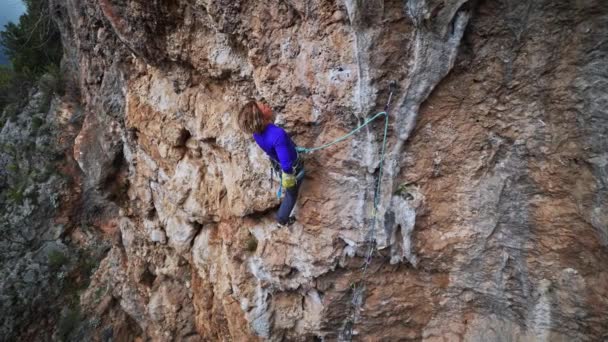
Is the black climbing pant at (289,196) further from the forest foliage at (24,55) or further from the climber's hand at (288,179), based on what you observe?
the forest foliage at (24,55)

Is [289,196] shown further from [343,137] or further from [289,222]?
[343,137]

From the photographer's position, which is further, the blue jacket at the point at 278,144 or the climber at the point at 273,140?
the blue jacket at the point at 278,144

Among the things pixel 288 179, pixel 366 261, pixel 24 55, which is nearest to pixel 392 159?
pixel 288 179

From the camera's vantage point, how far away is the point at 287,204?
13.5ft

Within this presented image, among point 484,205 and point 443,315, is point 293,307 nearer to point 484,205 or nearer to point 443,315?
point 443,315

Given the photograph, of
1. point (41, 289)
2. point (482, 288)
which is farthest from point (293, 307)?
point (41, 289)

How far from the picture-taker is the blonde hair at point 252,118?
10.7ft

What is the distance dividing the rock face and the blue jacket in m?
0.53

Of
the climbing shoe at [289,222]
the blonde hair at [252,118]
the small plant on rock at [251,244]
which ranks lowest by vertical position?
the small plant on rock at [251,244]

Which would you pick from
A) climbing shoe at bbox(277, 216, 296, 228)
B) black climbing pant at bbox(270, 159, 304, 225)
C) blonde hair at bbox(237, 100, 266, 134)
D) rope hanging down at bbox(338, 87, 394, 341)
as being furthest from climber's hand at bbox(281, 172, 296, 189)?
rope hanging down at bbox(338, 87, 394, 341)

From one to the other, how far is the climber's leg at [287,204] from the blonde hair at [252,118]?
940 mm

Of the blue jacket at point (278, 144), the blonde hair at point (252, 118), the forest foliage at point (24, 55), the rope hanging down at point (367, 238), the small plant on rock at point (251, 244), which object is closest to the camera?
the blonde hair at point (252, 118)

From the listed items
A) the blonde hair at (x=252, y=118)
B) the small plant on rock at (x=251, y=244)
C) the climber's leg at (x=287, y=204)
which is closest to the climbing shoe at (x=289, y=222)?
the climber's leg at (x=287, y=204)

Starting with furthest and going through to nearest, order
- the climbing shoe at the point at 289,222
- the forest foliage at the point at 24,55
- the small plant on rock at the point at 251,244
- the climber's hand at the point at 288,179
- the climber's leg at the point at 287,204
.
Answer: the forest foliage at the point at 24,55 < the small plant on rock at the point at 251,244 < the climbing shoe at the point at 289,222 < the climber's leg at the point at 287,204 < the climber's hand at the point at 288,179
